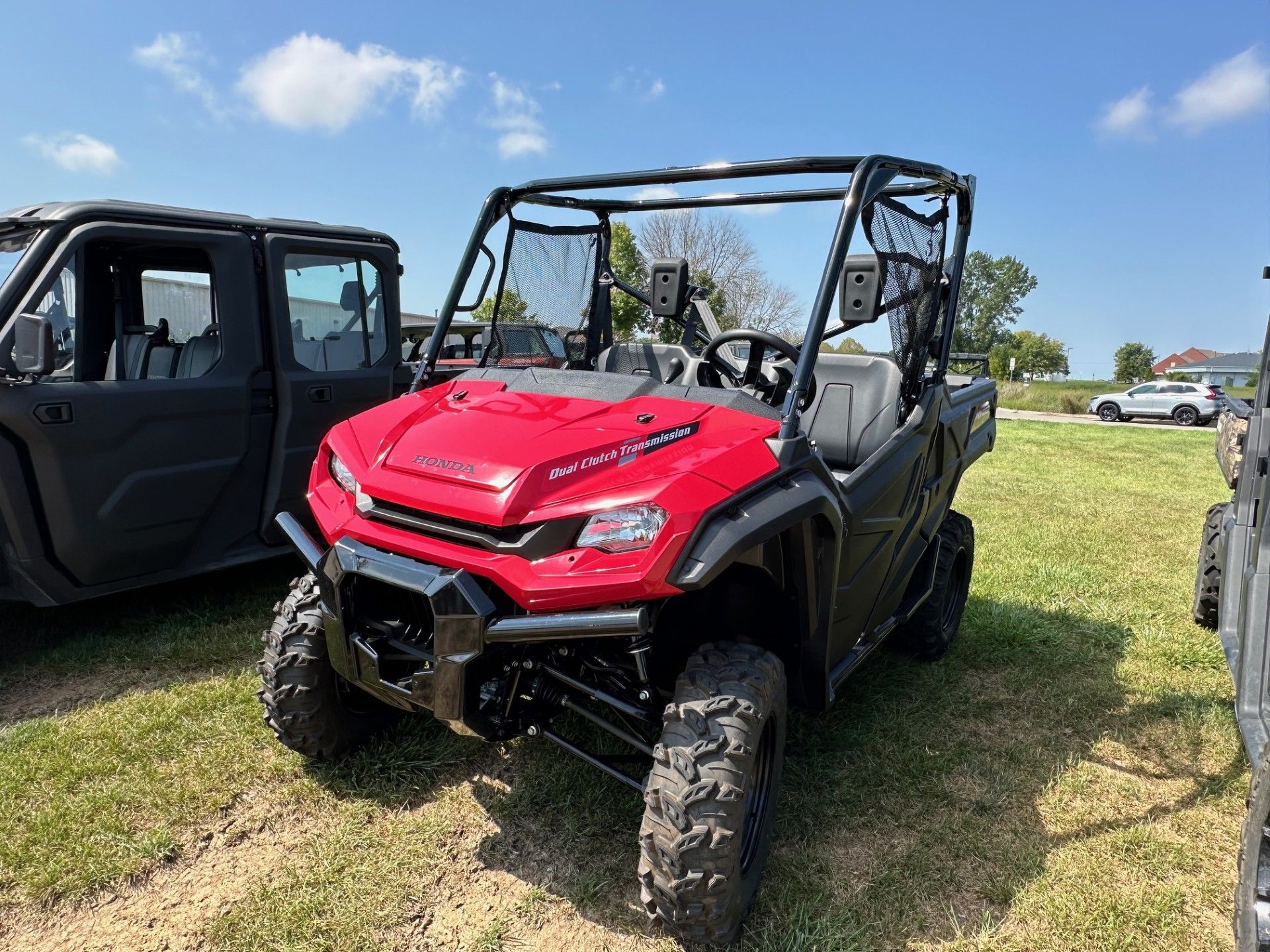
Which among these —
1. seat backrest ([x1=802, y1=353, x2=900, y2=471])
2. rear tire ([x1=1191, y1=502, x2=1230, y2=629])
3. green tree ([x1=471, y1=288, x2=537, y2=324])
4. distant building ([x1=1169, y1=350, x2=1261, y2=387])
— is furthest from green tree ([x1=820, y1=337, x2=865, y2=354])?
distant building ([x1=1169, y1=350, x2=1261, y2=387])

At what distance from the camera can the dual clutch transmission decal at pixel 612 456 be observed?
2.27 metres

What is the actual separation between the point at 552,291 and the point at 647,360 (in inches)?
23.5

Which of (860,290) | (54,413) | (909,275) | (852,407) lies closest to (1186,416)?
(852,407)

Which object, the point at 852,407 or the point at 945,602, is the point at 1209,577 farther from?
the point at 852,407

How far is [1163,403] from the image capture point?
968 inches

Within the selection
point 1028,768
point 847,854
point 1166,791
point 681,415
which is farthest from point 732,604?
point 1166,791

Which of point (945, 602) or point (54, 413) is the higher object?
point (54, 413)

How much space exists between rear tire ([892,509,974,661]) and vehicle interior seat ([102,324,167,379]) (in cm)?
400

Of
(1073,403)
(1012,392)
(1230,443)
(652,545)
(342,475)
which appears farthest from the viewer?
(1012,392)

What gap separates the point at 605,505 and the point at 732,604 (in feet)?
2.41

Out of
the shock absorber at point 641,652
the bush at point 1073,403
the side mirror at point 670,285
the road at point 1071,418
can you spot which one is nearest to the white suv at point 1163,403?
the road at point 1071,418

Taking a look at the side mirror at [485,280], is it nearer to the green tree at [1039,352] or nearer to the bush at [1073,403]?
the bush at [1073,403]

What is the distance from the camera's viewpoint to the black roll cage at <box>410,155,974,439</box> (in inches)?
101

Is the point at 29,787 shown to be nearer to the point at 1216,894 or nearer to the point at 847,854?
the point at 847,854
